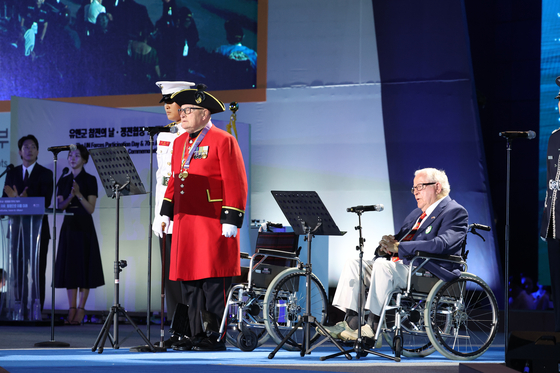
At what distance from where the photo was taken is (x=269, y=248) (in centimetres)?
523

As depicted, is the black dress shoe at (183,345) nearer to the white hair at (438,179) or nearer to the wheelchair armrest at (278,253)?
the wheelchair armrest at (278,253)

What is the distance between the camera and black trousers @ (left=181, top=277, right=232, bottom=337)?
450 centimetres

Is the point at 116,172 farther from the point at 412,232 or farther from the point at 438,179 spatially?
the point at 438,179

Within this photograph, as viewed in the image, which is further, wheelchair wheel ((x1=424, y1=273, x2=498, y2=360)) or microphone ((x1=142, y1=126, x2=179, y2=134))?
microphone ((x1=142, y1=126, x2=179, y2=134))

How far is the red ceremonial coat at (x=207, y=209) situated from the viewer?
14.5 ft

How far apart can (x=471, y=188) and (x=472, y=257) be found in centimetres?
61

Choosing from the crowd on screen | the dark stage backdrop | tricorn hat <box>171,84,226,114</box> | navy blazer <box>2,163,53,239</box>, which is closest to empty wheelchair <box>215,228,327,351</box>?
tricorn hat <box>171,84,226,114</box>

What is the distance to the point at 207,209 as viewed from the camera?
4.47 metres

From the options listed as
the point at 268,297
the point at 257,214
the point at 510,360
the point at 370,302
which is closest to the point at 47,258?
the point at 257,214

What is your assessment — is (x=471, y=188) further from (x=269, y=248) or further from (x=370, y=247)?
(x=269, y=248)

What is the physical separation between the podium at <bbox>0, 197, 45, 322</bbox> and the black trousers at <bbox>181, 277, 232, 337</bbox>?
2.16 m

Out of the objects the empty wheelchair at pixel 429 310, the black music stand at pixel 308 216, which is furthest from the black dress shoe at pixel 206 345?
the empty wheelchair at pixel 429 310

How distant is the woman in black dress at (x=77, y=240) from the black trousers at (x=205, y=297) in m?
2.46

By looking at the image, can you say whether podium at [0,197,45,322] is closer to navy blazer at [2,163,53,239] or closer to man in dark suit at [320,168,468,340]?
navy blazer at [2,163,53,239]
